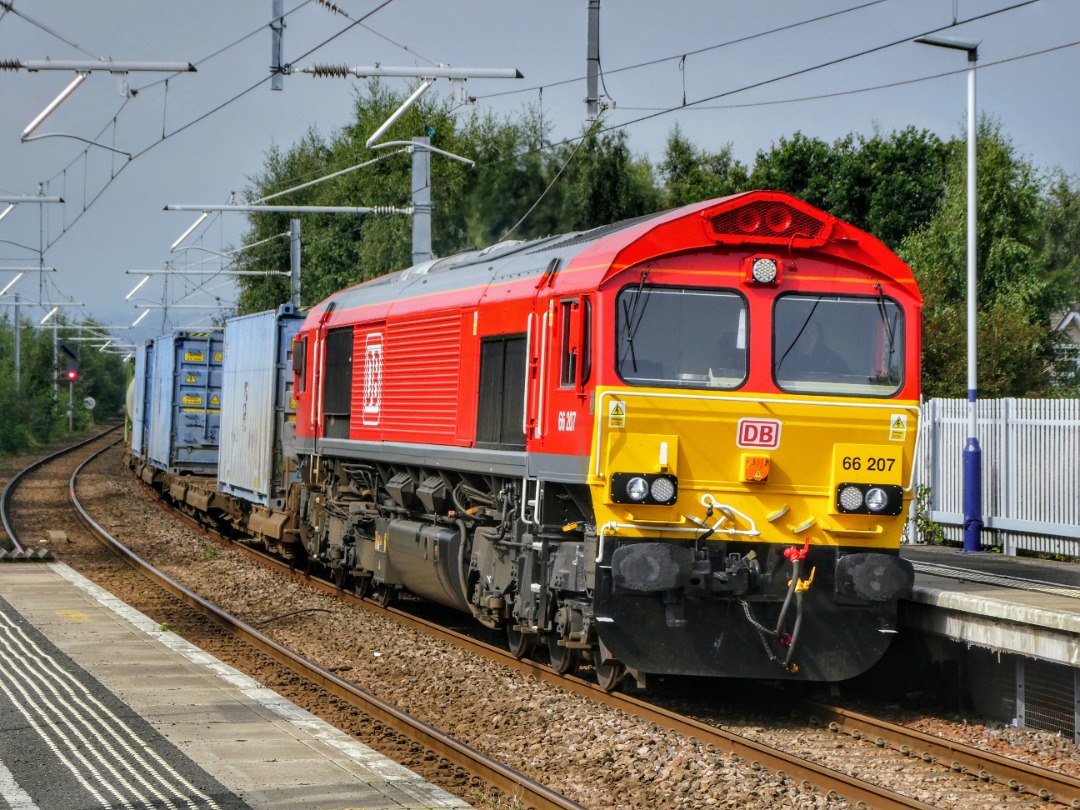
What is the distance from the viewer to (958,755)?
9.18 metres

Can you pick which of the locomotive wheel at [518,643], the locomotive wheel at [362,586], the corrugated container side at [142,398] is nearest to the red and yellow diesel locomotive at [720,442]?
the locomotive wheel at [518,643]

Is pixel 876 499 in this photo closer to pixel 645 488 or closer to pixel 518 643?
pixel 645 488

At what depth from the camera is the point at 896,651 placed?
12266mm

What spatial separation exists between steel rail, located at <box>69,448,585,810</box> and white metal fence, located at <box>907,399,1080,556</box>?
967 centimetres

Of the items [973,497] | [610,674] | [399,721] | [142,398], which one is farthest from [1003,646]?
[142,398]

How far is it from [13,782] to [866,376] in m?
6.45

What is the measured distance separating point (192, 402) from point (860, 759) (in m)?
22.2

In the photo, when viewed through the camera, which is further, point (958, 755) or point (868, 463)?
point (868, 463)

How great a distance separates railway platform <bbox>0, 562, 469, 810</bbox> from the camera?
25.6ft

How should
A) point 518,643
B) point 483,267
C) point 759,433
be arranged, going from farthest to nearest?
point 483,267
point 518,643
point 759,433

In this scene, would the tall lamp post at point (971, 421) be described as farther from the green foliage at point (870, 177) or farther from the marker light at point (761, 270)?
the green foliage at point (870, 177)

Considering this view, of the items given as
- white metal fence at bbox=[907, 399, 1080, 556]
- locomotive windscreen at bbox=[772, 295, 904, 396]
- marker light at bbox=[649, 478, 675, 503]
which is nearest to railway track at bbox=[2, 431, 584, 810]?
marker light at bbox=[649, 478, 675, 503]

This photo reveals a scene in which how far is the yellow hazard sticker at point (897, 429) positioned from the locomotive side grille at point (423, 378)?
4.26 m

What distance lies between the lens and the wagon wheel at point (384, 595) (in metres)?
16.5
